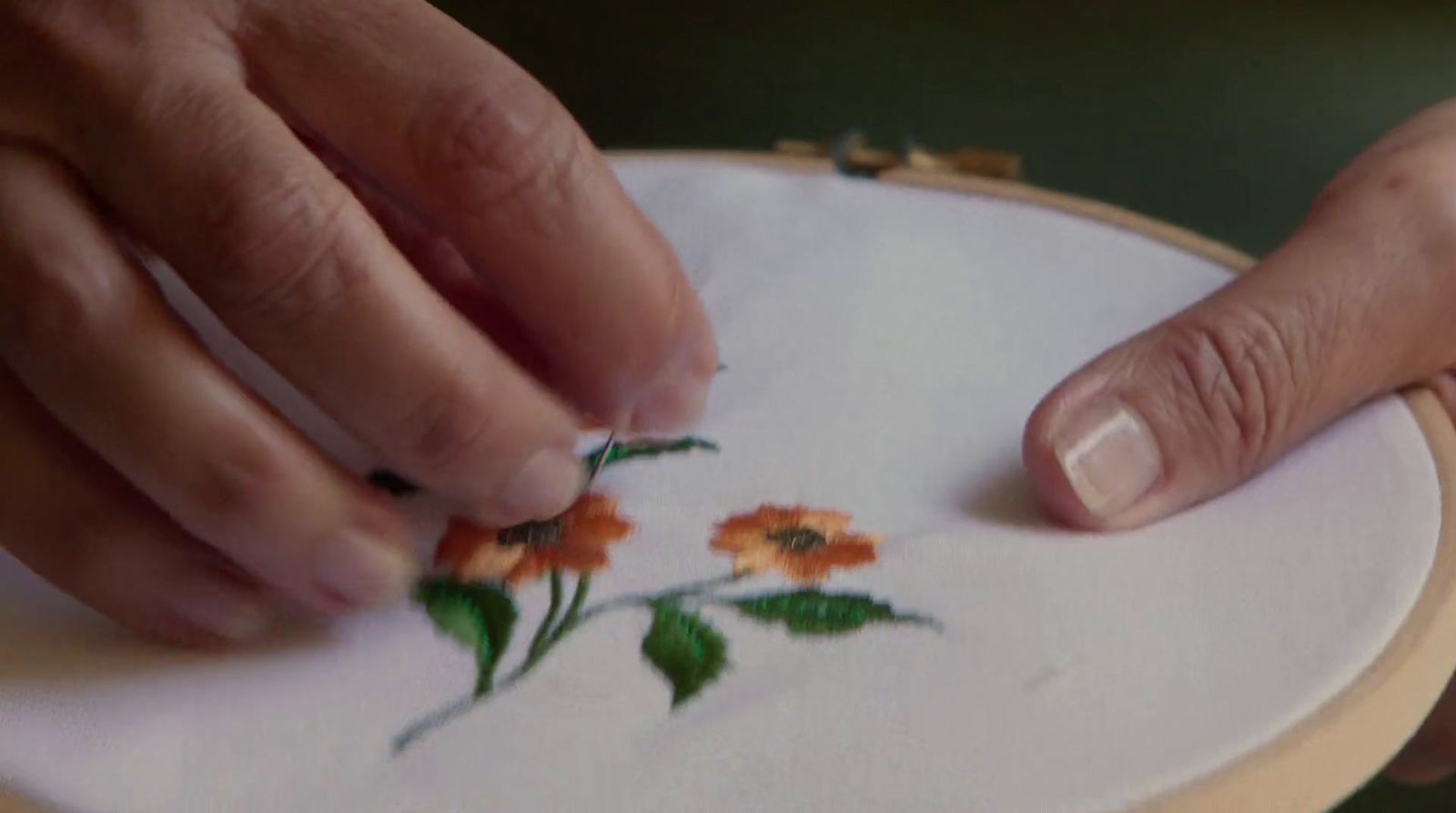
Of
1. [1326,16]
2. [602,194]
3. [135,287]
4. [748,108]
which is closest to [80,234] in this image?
[135,287]

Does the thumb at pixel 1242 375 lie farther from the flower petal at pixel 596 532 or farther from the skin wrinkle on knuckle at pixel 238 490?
the skin wrinkle on knuckle at pixel 238 490

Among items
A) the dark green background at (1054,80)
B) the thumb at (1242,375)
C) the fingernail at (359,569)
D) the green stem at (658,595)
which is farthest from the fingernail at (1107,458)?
the dark green background at (1054,80)

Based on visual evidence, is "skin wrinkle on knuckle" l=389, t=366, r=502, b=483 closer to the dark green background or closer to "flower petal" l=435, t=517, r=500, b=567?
"flower petal" l=435, t=517, r=500, b=567

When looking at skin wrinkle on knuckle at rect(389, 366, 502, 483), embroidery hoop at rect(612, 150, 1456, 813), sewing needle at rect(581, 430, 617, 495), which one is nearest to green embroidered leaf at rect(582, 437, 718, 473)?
sewing needle at rect(581, 430, 617, 495)

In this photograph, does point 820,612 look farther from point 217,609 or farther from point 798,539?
point 217,609

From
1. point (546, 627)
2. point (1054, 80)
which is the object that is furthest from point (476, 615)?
point (1054, 80)
